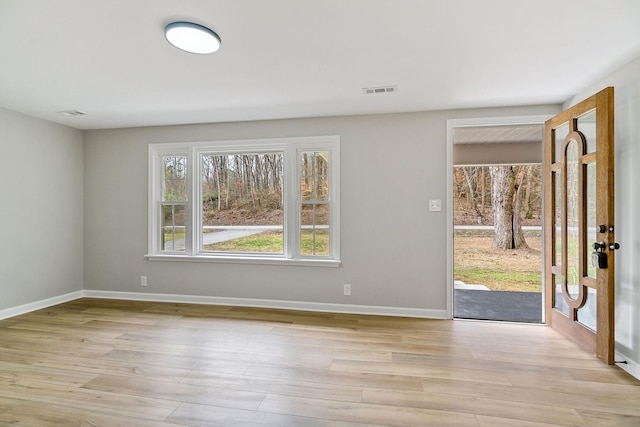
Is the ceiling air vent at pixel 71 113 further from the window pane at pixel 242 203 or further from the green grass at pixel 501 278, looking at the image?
the green grass at pixel 501 278

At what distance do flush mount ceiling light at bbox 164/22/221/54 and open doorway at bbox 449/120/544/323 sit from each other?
13.2ft

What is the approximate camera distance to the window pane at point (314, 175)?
3.88 metres

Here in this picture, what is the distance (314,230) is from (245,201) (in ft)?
3.42

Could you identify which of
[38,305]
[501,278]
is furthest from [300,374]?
[501,278]

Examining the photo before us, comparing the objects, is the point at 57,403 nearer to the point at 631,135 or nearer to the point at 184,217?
the point at 184,217

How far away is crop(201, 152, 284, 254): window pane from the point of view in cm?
411

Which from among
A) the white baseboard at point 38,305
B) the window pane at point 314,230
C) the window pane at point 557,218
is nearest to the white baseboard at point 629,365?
the window pane at point 557,218

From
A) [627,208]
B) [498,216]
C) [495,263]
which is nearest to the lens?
[627,208]

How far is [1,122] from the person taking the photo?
345cm

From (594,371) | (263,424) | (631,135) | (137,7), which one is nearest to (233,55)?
(137,7)

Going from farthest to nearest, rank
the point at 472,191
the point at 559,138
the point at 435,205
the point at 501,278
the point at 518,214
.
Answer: the point at 472,191, the point at 518,214, the point at 501,278, the point at 435,205, the point at 559,138

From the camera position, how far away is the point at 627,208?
96.1 inches

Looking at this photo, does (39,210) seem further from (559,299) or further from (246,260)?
(559,299)

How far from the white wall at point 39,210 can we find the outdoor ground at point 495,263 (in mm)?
6617
